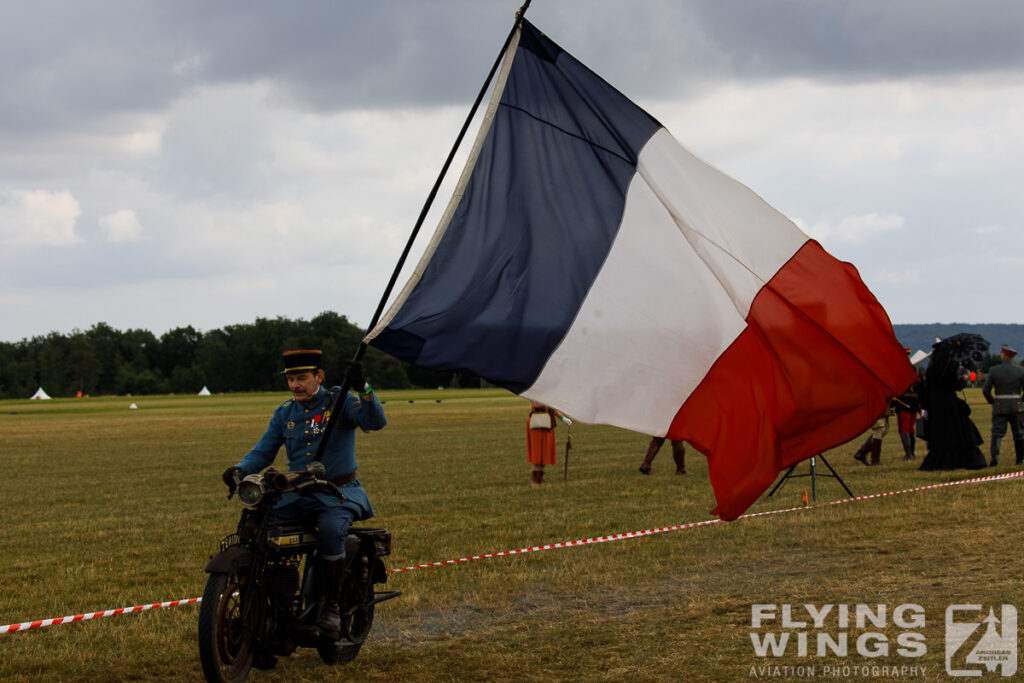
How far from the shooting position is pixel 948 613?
841 cm

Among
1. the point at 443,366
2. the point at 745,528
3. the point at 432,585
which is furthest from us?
the point at 745,528

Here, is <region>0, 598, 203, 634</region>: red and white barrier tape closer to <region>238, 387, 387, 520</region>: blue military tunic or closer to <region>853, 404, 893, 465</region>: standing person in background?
<region>238, 387, 387, 520</region>: blue military tunic

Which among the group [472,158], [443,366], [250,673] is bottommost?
[250,673]

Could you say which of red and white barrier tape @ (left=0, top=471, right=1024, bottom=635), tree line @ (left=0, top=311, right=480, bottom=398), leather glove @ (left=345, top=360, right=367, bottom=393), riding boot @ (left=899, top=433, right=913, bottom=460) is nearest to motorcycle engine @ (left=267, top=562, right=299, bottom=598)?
red and white barrier tape @ (left=0, top=471, right=1024, bottom=635)

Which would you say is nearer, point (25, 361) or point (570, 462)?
point (570, 462)

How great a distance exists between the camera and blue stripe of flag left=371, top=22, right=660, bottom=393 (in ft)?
23.6

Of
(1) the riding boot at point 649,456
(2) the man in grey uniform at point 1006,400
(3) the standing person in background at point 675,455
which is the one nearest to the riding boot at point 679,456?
(3) the standing person in background at point 675,455

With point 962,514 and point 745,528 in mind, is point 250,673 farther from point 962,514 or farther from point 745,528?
point 962,514

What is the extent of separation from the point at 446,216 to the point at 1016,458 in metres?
17.3

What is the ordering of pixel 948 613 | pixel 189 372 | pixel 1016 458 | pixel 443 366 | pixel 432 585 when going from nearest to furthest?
pixel 443 366 < pixel 948 613 < pixel 432 585 < pixel 1016 458 < pixel 189 372

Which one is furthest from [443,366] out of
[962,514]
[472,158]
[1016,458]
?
[1016,458]

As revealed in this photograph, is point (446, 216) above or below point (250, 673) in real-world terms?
above

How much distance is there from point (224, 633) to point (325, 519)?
99 centimetres

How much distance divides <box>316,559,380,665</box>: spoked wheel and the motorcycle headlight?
1.11 m
